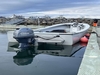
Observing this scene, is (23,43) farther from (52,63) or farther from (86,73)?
(86,73)

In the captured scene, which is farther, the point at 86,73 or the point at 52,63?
the point at 52,63

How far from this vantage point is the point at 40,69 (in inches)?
232

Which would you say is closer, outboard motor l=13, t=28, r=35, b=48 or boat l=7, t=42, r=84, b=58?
boat l=7, t=42, r=84, b=58

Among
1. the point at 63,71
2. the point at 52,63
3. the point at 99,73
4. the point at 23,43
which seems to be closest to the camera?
the point at 99,73

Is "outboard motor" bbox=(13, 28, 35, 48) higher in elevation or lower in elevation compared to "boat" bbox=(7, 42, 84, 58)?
higher

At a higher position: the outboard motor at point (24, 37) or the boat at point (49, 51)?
the outboard motor at point (24, 37)

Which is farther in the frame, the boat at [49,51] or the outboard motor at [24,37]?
the outboard motor at [24,37]

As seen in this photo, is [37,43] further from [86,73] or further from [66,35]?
[86,73]

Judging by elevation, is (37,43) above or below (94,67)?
below

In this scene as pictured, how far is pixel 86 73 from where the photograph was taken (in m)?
4.04

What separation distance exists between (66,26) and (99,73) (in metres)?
10.8

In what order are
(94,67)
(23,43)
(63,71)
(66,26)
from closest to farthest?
(94,67)
(63,71)
(23,43)
(66,26)

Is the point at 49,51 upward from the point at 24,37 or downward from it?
downward

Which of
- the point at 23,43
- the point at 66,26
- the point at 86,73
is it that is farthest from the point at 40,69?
the point at 66,26
